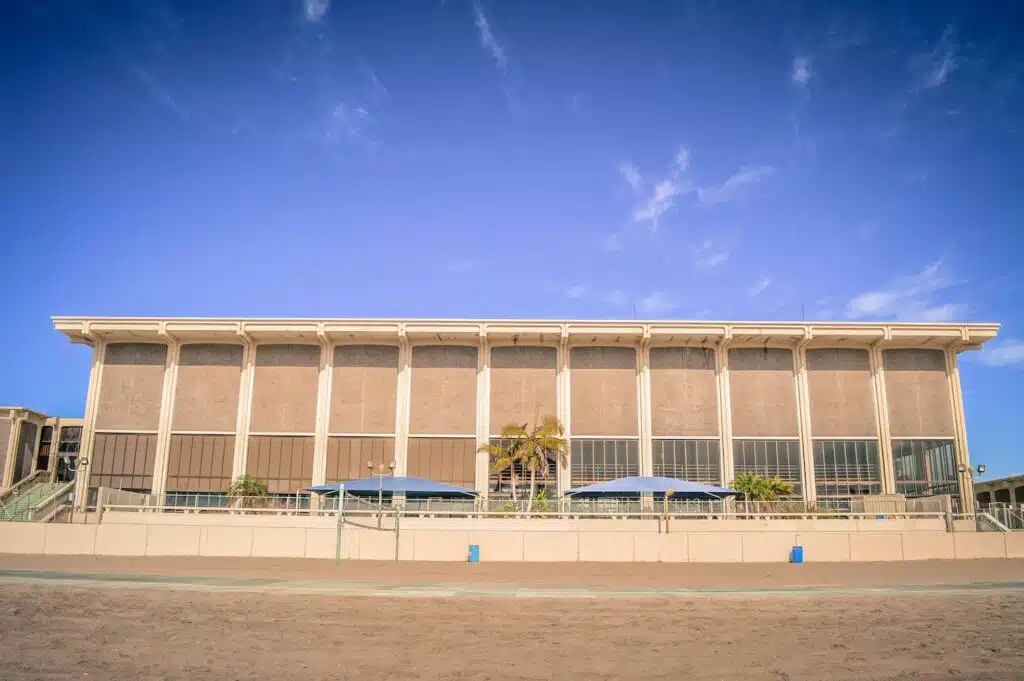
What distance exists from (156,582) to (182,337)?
1380 inches

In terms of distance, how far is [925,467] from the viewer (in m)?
48.7

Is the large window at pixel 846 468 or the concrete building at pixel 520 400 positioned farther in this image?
the concrete building at pixel 520 400

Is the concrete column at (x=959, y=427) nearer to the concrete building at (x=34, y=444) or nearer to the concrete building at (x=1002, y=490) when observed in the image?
the concrete building at (x=1002, y=490)

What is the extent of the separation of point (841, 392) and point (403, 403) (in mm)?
28607

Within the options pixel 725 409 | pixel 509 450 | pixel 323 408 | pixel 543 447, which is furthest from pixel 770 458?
pixel 323 408

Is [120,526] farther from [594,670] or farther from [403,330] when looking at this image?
[594,670]

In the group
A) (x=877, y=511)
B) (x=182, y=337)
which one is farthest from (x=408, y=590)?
(x=182, y=337)

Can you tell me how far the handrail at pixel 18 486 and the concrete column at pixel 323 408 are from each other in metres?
17.3

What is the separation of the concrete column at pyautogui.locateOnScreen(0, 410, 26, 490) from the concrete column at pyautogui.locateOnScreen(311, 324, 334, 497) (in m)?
19.2

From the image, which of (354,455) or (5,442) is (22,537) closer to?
(354,455)

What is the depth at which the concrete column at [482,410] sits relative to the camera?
48000 mm

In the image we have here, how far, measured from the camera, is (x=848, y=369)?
50.2 meters

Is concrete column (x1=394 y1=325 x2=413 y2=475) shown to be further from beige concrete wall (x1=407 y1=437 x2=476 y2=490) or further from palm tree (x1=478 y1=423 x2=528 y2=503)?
palm tree (x1=478 y1=423 x2=528 y2=503)

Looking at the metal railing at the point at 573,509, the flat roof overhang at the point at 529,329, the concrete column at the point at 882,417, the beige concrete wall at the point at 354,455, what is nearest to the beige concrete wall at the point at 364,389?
the beige concrete wall at the point at 354,455
